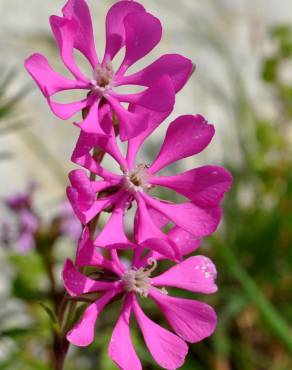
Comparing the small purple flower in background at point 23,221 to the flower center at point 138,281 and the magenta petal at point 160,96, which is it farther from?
the magenta petal at point 160,96

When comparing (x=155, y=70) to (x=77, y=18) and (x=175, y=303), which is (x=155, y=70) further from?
(x=175, y=303)

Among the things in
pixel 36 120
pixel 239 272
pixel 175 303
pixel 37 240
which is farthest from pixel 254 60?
pixel 175 303

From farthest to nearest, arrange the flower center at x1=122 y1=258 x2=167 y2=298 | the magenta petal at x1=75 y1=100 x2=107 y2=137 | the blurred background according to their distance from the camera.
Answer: the blurred background < the flower center at x1=122 y1=258 x2=167 y2=298 < the magenta petal at x1=75 y1=100 x2=107 y2=137

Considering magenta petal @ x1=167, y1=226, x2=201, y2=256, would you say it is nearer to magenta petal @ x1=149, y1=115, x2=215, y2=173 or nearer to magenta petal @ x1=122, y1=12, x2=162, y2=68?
magenta petal @ x1=149, y1=115, x2=215, y2=173

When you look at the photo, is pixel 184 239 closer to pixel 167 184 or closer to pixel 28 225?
pixel 167 184

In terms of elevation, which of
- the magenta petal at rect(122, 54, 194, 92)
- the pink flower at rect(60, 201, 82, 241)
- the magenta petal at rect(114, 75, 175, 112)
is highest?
the magenta petal at rect(122, 54, 194, 92)

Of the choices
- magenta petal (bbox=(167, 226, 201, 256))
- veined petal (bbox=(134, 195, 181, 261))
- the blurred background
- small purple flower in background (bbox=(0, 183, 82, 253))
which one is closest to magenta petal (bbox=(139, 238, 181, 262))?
veined petal (bbox=(134, 195, 181, 261))
